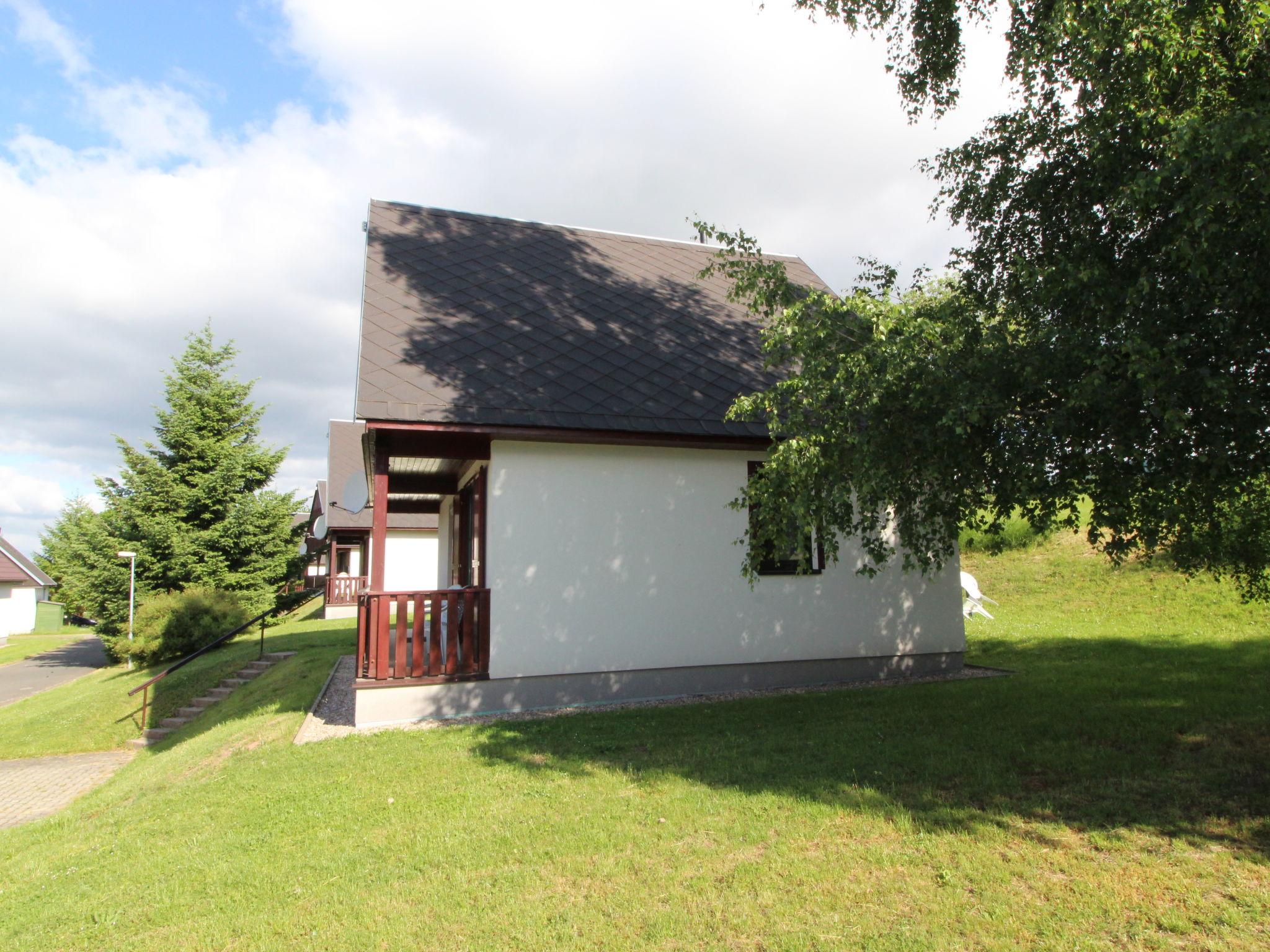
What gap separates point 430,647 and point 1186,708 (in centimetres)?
742

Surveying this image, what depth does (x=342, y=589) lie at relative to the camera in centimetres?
2641

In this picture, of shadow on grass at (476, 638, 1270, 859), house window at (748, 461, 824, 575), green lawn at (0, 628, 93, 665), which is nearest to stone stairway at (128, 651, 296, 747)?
shadow on grass at (476, 638, 1270, 859)

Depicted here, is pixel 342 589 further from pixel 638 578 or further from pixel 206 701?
pixel 638 578

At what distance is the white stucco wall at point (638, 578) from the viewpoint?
29.2 feet

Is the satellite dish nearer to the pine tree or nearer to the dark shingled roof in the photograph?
the dark shingled roof

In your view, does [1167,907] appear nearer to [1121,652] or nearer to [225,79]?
[1121,652]

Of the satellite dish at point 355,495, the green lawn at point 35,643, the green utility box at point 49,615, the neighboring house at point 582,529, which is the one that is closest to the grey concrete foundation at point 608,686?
the neighboring house at point 582,529

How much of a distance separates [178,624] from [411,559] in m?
9.04

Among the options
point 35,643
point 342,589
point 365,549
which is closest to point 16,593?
point 35,643

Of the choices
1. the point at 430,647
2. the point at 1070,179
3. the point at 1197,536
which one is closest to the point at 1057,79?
the point at 1070,179

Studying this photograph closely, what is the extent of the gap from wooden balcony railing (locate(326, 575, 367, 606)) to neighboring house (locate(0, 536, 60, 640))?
26262 millimetres

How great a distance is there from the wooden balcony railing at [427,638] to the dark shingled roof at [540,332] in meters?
1.97

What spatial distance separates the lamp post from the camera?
19828 mm

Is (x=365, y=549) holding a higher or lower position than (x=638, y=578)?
higher
